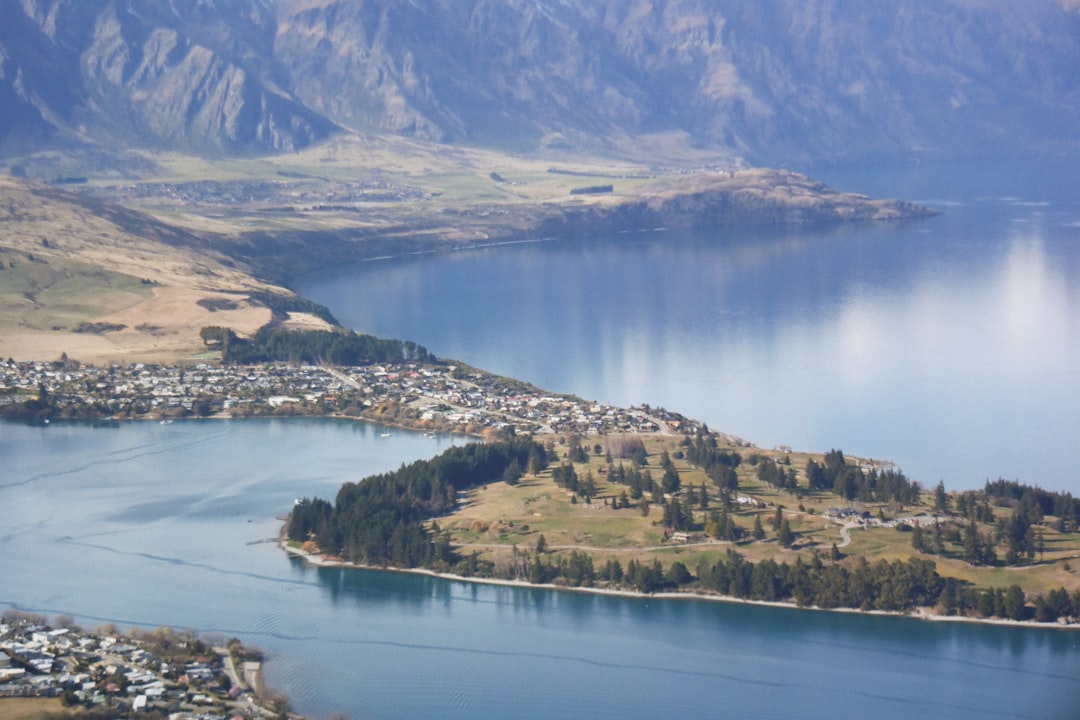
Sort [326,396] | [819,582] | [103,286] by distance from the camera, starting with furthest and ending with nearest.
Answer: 1. [103,286]
2. [326,396]
3. [819,582]

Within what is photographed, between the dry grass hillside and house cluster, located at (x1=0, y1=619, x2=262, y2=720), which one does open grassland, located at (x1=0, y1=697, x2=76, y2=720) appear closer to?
house cluster, located at (x1=0, y1=619, x2=262, y2=720)

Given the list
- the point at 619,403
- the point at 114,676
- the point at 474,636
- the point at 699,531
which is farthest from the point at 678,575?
the point at 619,403

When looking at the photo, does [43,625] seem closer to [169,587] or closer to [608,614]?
[169,587]

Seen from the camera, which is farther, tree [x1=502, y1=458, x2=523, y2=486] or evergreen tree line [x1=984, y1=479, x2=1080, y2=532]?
tree [x1=502, y1=458, x2=523, y2=486]

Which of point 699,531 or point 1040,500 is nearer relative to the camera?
point 699,531

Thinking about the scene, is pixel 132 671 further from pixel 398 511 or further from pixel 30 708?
pixel 398 511

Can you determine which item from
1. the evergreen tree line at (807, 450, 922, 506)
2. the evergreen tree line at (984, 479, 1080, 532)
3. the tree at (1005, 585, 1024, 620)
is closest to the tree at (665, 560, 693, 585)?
the evergreen tree line at (807, 450, 922, 506)
